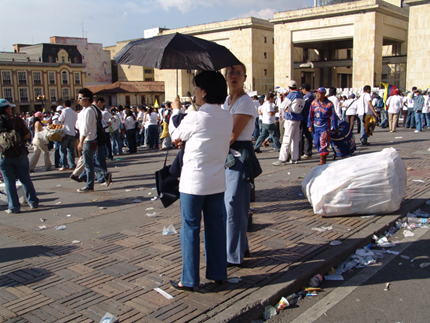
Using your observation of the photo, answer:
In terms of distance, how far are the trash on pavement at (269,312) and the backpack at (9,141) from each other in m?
5.10

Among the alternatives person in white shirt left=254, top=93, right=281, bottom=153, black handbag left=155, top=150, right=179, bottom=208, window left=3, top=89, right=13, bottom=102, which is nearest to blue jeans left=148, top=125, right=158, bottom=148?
person in white shirt left=254, top=93, right=281, bottom=153

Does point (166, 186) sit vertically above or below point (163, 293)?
above

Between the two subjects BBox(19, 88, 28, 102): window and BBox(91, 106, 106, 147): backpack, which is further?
BBox(19, 88, 28, 102): window

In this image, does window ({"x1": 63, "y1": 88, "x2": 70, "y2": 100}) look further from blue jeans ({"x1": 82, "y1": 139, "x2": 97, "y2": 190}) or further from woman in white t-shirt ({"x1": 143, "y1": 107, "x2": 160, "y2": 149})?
blue jeans ({"x1": 82, "y1": 139, "x2": 97, "y2": 190})

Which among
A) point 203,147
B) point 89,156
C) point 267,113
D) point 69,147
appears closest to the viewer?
point 203,147

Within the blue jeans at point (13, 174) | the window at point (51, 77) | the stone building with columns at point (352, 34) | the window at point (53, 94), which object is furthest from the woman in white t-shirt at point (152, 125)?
the window at point (51, 77)

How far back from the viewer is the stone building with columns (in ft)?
132

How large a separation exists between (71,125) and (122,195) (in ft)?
14.6

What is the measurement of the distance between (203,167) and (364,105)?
39.0ft

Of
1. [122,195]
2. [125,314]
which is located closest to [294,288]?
A: [125,314]

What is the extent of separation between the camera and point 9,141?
259 inches

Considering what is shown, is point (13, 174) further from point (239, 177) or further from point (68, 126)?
point (68, 126)

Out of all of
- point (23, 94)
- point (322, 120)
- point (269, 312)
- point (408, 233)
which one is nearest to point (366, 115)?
point (322, 120)

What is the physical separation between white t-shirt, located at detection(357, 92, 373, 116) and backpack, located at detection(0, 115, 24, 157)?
1106 centimetres
